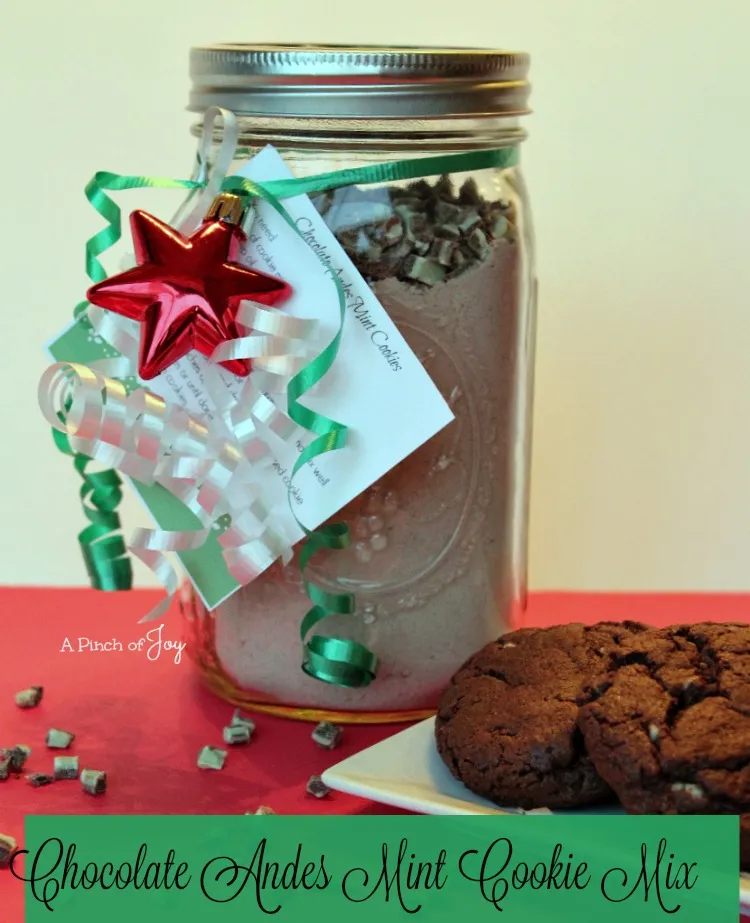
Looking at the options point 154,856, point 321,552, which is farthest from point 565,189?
point 154,856

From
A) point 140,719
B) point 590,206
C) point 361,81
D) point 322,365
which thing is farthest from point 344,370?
point 590,206

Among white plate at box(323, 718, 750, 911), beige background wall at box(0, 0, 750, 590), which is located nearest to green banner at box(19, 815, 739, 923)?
white plate at box(323, 718, 750, 911)

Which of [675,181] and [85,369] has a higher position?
[675,181]

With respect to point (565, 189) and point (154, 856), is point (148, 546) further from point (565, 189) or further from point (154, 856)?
point (565, 189)

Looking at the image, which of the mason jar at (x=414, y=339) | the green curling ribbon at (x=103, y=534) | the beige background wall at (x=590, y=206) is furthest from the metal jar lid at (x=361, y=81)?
the beige background wall at (x=590, y=206)

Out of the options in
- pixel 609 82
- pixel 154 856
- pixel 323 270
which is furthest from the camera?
pixel 609 82

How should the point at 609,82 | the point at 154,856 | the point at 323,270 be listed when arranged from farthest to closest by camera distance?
the point at 609,82
the point at 323,270
the point at 154,856

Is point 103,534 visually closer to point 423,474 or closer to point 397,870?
point 423,474
